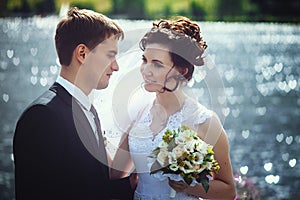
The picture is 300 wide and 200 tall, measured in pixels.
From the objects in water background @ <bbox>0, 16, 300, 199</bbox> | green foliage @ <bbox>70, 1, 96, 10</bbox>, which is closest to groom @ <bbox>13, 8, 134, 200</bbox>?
water background @ <bbox>0, 16, 300, 199</bbox>

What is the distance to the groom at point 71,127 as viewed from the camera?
10.4 ft

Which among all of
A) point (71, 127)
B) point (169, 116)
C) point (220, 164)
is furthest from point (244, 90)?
point (71, 127)

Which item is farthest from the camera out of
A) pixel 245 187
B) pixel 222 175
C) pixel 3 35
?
pixel 3 35

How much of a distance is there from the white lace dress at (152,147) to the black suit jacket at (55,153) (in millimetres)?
573

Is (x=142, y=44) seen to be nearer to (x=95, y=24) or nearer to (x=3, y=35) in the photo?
(x=95, y=24)

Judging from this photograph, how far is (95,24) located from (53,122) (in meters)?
0.53

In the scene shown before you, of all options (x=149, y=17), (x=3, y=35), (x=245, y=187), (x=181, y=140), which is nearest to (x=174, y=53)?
(x=181, y=140)

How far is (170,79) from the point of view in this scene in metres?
3.77

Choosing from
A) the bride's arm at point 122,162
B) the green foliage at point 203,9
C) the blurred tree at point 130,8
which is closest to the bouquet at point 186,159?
the bride's arm at point 122,162

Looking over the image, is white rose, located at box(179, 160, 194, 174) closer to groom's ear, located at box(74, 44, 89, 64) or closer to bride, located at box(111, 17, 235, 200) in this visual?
bride, located at box(111, 17, 235, 200)

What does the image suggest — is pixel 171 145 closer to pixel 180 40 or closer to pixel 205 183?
pixel 205 183

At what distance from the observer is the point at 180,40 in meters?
3.75

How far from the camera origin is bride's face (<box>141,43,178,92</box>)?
3.73m

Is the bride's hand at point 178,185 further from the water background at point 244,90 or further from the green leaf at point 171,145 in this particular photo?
the water background at point 244,90
